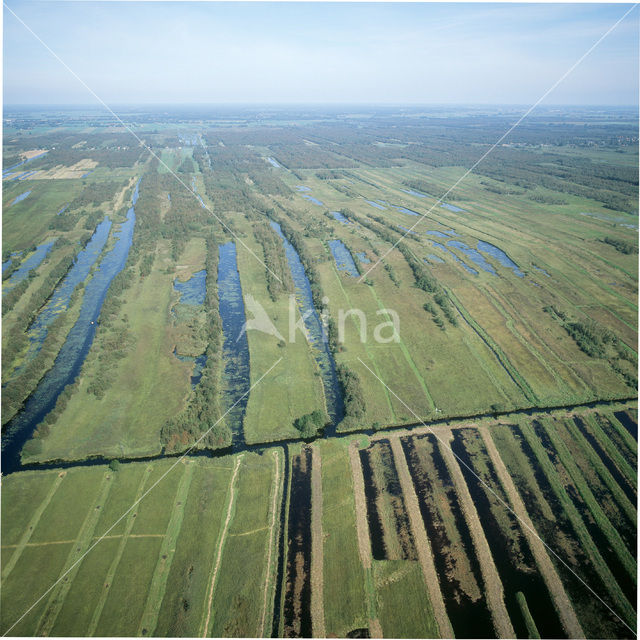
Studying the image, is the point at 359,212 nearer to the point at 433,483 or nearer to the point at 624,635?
the point at 433,483

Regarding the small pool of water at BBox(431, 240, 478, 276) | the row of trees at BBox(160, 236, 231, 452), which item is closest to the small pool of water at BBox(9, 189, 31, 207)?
the row of trees at BBox(160, 236, 231, 452)

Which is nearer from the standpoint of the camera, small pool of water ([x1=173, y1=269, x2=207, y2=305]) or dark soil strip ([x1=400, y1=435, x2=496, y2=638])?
dark soil strip ([x1=400, y1=435, x2=496, y2=638])

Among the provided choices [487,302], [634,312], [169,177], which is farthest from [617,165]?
[169,177]

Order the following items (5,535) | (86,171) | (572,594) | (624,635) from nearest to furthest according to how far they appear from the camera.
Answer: (624,635), (572,594), (5,535), (86,171)

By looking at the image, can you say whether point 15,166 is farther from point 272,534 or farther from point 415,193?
point 272,534

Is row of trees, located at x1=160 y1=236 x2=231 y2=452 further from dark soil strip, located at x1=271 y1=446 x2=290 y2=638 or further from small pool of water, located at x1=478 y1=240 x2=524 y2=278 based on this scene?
small pool of water, located at x1=478 y1=240 x2=524 y2=278
